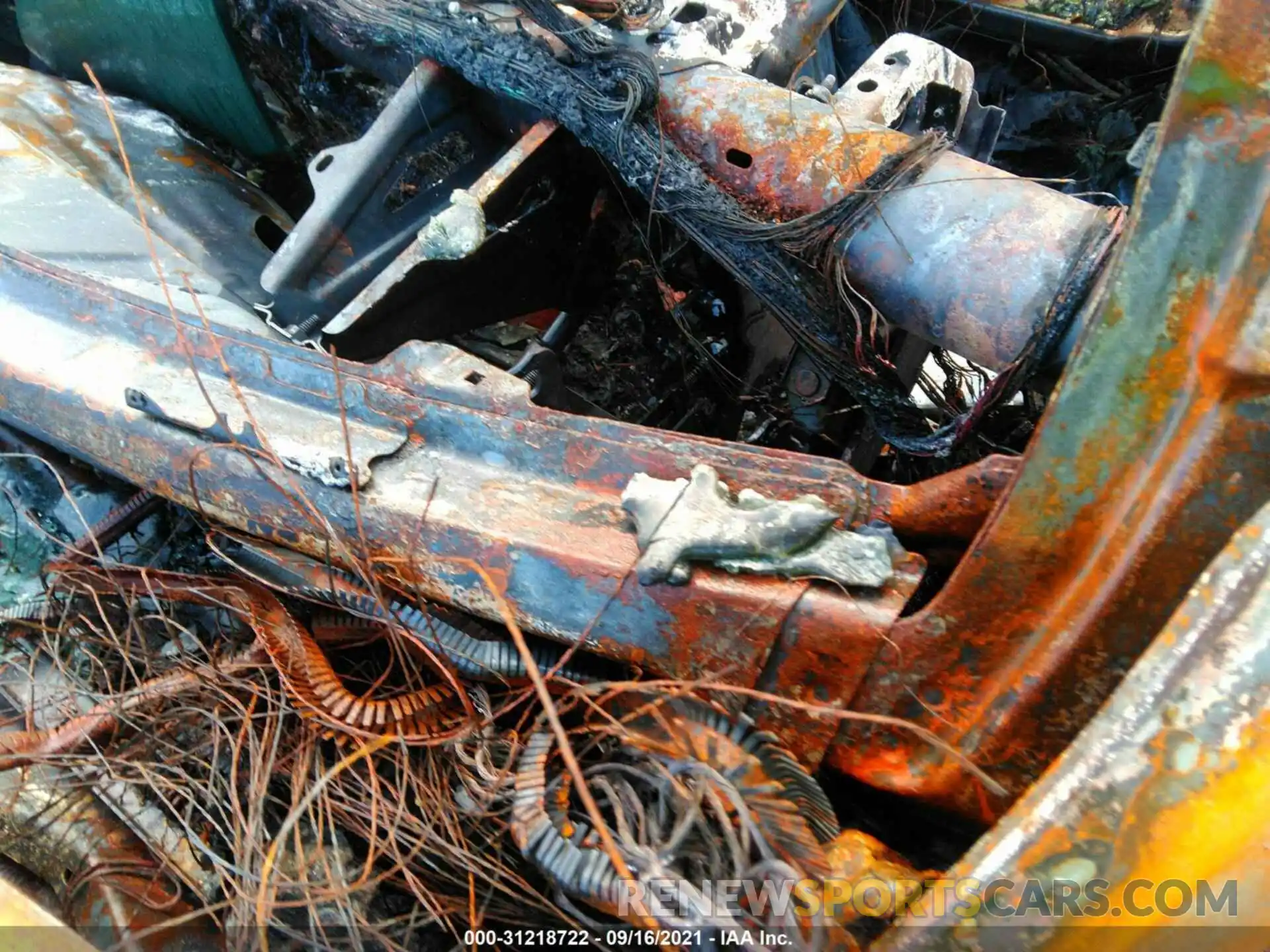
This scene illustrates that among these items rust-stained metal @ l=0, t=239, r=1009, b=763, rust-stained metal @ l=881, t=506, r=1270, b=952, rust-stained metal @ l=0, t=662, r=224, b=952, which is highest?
rust-stained metal @ l=881, t=506, r=1270, b=952

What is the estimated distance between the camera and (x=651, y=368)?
8.41 feet

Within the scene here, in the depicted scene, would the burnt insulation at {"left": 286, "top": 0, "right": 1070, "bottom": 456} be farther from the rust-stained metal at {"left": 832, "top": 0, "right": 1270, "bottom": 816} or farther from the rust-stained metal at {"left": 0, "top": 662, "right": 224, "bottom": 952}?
the rust-stained metal at {"left": 0, "top": 662, "right": 224, "bottom": 952}

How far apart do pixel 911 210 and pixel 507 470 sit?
3.24 ft

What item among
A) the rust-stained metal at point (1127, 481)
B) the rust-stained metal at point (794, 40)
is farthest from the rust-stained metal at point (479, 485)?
the rust-stained metal at point (794, 40)

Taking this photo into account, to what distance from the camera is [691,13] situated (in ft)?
8.13

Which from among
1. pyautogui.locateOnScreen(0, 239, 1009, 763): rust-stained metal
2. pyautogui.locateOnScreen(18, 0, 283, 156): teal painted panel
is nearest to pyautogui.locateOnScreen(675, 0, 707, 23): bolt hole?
pyautogui.locateOnScreen(0, 239, 1009, 763): rust-stained metal

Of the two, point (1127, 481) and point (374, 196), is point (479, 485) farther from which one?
point (374, 196)

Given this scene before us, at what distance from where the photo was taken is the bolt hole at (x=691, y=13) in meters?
2.47

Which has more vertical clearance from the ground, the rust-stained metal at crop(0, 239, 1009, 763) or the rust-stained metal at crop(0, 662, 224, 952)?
the rust-stained metal at crop(0, 239, 1009, 763)

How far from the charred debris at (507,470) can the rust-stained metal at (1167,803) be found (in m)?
0.21

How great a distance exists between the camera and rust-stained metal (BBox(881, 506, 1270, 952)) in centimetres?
85

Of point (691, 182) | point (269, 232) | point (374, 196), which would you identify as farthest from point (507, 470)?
point (269, 232)

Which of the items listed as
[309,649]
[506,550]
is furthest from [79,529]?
[506,550]

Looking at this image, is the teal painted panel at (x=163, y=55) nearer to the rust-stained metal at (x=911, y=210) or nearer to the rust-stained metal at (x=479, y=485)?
the rust-stained metal at (x=479, y=485)
